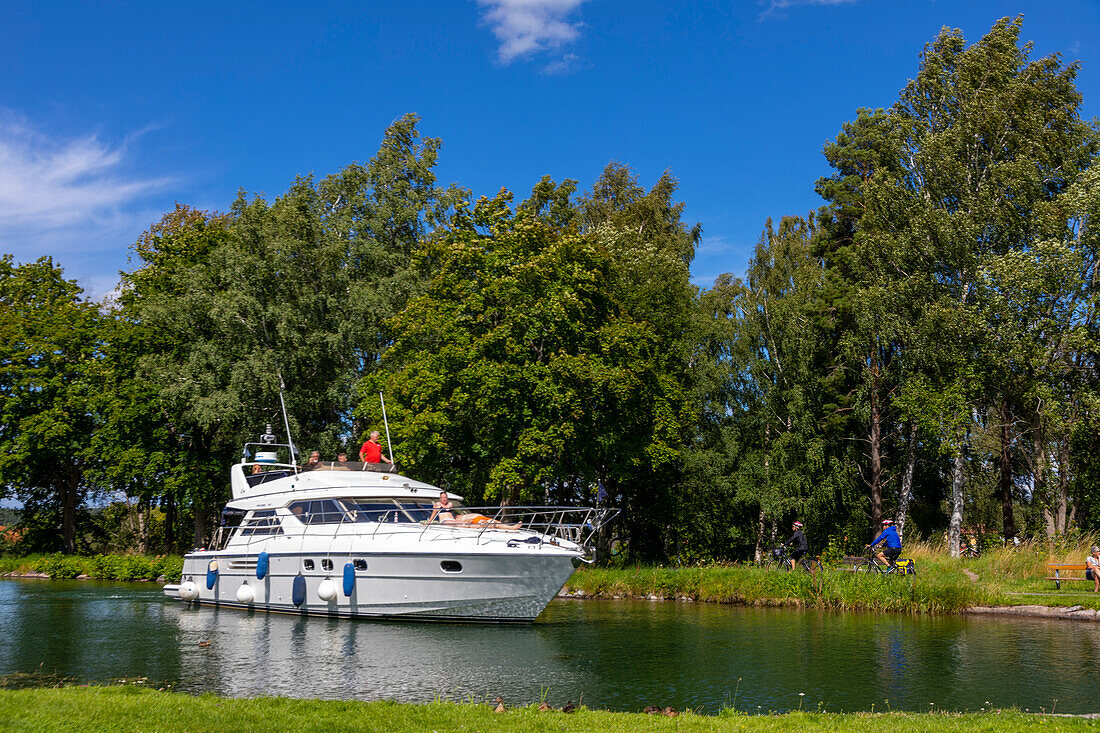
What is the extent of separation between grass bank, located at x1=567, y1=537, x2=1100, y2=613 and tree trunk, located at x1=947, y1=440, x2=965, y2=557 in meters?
1.58

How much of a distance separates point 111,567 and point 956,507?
34.7 meters

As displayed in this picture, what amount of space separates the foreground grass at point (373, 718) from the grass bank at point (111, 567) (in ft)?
91.9

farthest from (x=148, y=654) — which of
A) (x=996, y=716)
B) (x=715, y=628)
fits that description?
(x=996, y=716)

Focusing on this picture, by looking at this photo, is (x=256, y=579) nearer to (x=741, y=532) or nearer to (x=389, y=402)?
(x=389, y=402)

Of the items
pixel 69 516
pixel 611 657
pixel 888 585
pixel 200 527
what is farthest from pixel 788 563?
pixel 69 516

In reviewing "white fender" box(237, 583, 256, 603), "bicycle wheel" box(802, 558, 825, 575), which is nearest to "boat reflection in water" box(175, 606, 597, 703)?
"white fender" box(237, 583, 256, 603)

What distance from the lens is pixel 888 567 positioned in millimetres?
23828

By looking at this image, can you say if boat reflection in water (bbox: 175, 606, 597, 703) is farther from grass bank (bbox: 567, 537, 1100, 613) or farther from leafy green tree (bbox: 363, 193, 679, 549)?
leafy green tree (bbox: 363, 193, 679, 549)

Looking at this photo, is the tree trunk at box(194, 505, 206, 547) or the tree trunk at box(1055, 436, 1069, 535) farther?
the tree trunk at box(194, 505, 206, 547)

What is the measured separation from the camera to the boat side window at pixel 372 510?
21500 mm

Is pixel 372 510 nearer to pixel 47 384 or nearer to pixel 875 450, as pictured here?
pixel 875 450

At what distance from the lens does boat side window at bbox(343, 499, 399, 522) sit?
21500 mm

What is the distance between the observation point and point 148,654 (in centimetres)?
1602

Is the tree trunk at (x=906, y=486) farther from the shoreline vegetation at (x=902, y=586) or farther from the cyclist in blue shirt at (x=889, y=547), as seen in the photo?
the cyclist in blue shirt at (x=889, y=547)
